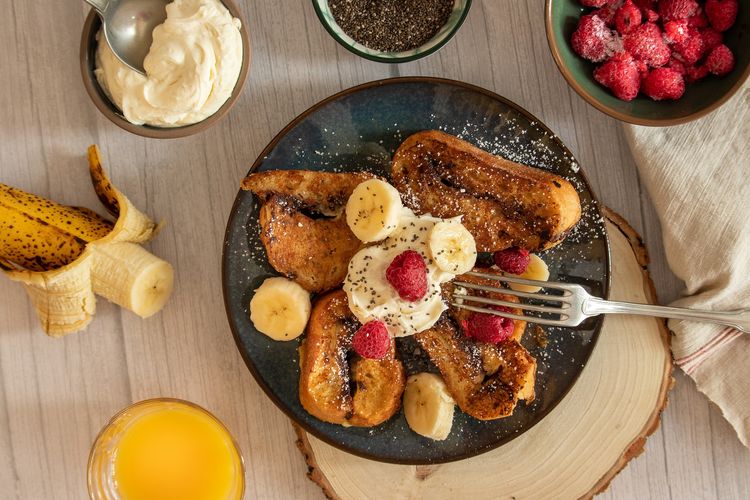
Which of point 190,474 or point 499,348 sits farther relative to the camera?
point 190,474

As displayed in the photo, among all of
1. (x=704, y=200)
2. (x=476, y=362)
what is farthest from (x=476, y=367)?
(x=704, y=200)

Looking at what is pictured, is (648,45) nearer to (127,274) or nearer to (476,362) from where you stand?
(476,362)

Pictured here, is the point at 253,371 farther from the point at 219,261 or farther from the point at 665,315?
the point at 665,315

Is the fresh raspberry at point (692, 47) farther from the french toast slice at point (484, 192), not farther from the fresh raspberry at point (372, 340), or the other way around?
the fresh raspberry at point (372, 340)

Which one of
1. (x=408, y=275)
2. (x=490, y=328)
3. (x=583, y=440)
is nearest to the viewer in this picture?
(x=408, y=275)

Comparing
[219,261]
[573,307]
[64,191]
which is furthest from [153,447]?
[573,307]

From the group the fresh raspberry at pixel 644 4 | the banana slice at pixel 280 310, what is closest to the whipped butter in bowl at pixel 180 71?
the banana slice at pixel 280 310
